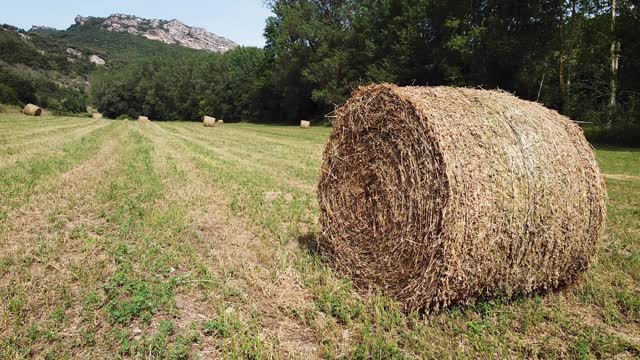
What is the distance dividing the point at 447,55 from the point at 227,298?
36.7 metres

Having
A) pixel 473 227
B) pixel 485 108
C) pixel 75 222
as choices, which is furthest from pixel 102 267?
pixel 485 108

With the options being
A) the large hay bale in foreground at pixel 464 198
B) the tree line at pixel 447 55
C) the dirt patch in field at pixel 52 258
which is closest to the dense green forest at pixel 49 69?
the tree line at pixel 447 55

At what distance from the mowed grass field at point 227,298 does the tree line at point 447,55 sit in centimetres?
367

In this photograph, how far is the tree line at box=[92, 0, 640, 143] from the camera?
87.5 feet

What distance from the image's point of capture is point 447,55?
36625mm

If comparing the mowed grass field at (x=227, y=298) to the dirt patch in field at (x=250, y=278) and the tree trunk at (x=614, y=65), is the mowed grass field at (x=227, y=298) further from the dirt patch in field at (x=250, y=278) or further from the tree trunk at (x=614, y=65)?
the tree trunk at (x=614, y=65)

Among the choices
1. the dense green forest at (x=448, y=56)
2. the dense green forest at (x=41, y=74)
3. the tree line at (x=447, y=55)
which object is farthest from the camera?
the dense green forest at (x=41, y=74)

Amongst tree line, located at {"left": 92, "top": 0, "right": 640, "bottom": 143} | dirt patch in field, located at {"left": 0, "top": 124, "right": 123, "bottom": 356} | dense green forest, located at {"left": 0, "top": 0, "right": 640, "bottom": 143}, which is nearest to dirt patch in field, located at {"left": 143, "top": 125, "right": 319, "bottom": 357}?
dirt patch in field, located at {"left": 0, "top": 124, "right": 123, "bottom": 356}

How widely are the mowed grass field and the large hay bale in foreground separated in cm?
31

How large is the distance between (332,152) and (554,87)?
30.4m

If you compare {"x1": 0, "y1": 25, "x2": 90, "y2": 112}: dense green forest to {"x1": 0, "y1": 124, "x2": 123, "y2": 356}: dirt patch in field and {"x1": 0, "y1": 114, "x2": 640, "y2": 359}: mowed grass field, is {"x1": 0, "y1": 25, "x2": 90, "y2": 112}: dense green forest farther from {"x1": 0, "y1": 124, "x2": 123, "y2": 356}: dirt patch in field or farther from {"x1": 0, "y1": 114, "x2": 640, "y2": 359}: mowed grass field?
{"x1": 0, "y1": 114, "x2": 640, "y2": 359}: mowed grass field

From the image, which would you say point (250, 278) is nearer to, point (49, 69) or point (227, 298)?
point (227, 298)

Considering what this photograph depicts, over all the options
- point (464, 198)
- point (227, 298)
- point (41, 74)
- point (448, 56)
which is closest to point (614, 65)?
point (448, 56)

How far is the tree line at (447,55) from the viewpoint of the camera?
2667 centimetres
